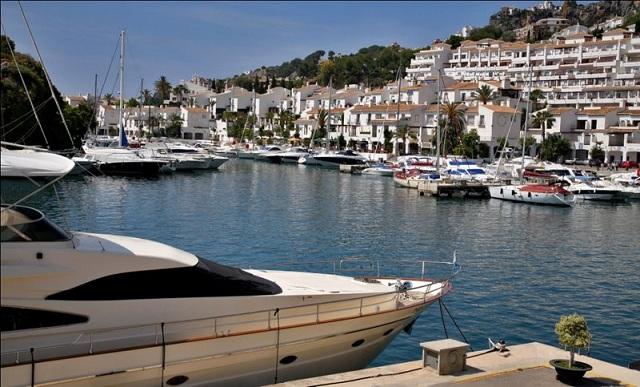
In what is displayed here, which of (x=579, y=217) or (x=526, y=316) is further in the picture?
(x=579, y=217)

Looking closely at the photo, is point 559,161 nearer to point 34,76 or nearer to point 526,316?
point 34,76

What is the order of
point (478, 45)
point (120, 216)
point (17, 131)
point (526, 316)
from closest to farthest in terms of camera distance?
point (526, 316)
point (120, 216)
point (17, 131)
point (478, 45)

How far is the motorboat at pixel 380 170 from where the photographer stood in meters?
91.9

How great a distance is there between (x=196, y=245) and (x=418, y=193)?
125 ft

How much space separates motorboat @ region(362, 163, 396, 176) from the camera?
9194cm

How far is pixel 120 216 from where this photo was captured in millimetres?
44562

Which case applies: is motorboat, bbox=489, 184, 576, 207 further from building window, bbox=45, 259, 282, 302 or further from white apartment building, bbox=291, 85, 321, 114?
white apartment building, bbox=291, 85, 321, 114

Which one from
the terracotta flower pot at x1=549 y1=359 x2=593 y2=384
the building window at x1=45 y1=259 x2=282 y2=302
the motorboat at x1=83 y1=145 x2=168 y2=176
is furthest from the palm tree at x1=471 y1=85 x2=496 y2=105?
the building window at x1=45 y1=259 x2=282 y2=302

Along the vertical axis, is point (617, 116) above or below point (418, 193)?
above

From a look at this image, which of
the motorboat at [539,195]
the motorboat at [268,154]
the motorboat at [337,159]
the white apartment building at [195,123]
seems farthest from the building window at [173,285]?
the white apartment building at [195,123]

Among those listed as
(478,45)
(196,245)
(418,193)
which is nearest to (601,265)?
(196,245)

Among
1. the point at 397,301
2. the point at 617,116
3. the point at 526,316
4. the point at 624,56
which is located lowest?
the point at 526,316

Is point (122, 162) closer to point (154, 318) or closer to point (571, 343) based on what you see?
point (154, 318)

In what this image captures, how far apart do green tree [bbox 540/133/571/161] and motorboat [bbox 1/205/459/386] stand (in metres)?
92.6
